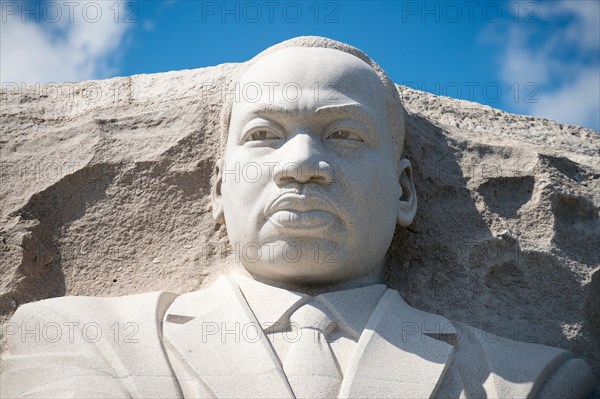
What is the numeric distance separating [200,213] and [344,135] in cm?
103

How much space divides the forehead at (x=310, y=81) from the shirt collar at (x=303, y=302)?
2.93ft

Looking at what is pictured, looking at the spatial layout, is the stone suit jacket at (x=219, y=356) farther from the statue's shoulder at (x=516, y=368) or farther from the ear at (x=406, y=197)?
the ear at (x=406, y=197)

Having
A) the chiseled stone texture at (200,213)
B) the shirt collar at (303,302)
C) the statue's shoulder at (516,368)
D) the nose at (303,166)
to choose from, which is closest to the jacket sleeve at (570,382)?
the statue's shoulder at (516,368)

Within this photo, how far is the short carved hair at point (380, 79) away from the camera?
5871 millimetres

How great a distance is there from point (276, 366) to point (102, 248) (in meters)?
1.57

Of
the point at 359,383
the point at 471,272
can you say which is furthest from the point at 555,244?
the point at 359,383

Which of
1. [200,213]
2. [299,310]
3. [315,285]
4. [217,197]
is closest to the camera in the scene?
[299,310]

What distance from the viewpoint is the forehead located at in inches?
215

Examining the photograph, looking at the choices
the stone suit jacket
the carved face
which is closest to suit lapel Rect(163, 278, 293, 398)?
the stone suit jacket

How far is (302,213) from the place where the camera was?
5227mm

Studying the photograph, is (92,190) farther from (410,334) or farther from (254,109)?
(410,334)

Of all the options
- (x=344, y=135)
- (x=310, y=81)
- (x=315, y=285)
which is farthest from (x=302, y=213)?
(x=310, y=81)

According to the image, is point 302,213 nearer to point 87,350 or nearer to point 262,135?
point 262,135

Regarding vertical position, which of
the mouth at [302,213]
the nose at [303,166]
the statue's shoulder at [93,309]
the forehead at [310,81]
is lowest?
the statue's shoulder at [93,309]
